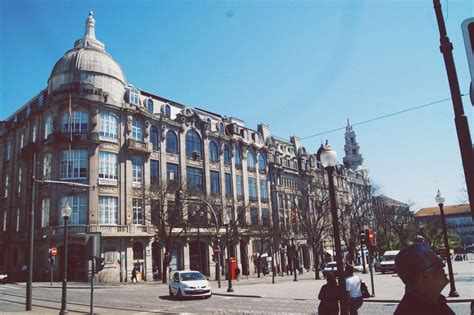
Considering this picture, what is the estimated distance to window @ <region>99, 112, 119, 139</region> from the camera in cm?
4028

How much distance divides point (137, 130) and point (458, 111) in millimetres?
40921

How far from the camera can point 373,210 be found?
59688 millimetres

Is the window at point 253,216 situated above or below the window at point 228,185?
below

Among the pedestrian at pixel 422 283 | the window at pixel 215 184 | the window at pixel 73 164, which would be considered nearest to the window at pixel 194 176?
the window at pixel 215 184

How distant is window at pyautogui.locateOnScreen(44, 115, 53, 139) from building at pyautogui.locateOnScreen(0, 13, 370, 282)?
213 millimetres

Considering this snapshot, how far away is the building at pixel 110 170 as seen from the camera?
3822 centimetres

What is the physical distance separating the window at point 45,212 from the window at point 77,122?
7464 millimetres

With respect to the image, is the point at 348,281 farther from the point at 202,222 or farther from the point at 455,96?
the point at 202,222

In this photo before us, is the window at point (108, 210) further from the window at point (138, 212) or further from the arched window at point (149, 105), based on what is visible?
the arched window at point (149, 105)

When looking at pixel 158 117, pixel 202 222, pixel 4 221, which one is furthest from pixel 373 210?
pixel 4 221

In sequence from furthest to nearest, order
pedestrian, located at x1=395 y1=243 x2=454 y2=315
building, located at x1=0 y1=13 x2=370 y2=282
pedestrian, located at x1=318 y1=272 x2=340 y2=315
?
building, located at x1=0 y1=13 x2=370 y2=282, pedestrian, located at x1=318 y1=272 x2=340 y2=315, pedestrian, located at x1=395 y1=243 x2=454 y2=315

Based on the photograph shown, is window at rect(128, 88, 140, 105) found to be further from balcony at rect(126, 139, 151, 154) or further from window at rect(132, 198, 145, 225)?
window at rect(132, 198, 145, 225)

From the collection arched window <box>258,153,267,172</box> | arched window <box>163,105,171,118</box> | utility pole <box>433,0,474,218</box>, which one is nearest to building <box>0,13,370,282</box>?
arched window <box>163,105,171,118</box>

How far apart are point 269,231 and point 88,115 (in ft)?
82.8
